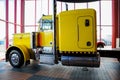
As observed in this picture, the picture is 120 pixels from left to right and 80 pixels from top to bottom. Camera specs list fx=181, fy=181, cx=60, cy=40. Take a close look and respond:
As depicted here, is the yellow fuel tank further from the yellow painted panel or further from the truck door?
the yellow painted panel

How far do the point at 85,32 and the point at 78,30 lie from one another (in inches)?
9.7

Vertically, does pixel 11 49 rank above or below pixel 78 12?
below

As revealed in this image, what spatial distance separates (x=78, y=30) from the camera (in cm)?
612

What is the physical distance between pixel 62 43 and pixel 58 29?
25.9 inches

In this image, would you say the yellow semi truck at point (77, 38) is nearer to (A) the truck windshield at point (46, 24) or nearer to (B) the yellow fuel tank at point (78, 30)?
(B) the yellow fuel tank at point (78, 30)

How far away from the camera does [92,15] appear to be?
6.04 m

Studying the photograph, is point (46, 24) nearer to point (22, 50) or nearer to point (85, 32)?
point (22, 50)

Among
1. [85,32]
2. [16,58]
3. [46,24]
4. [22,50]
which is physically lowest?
[16,58]

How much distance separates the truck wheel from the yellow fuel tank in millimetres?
2095

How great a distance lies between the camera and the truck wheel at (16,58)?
749cm

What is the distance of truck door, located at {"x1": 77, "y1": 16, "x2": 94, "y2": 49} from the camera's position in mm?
6031

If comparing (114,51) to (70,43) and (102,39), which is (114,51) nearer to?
(70,43)

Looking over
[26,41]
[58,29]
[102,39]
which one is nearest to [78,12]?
[58,29]

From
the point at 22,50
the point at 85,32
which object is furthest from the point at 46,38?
the point at 85,32
